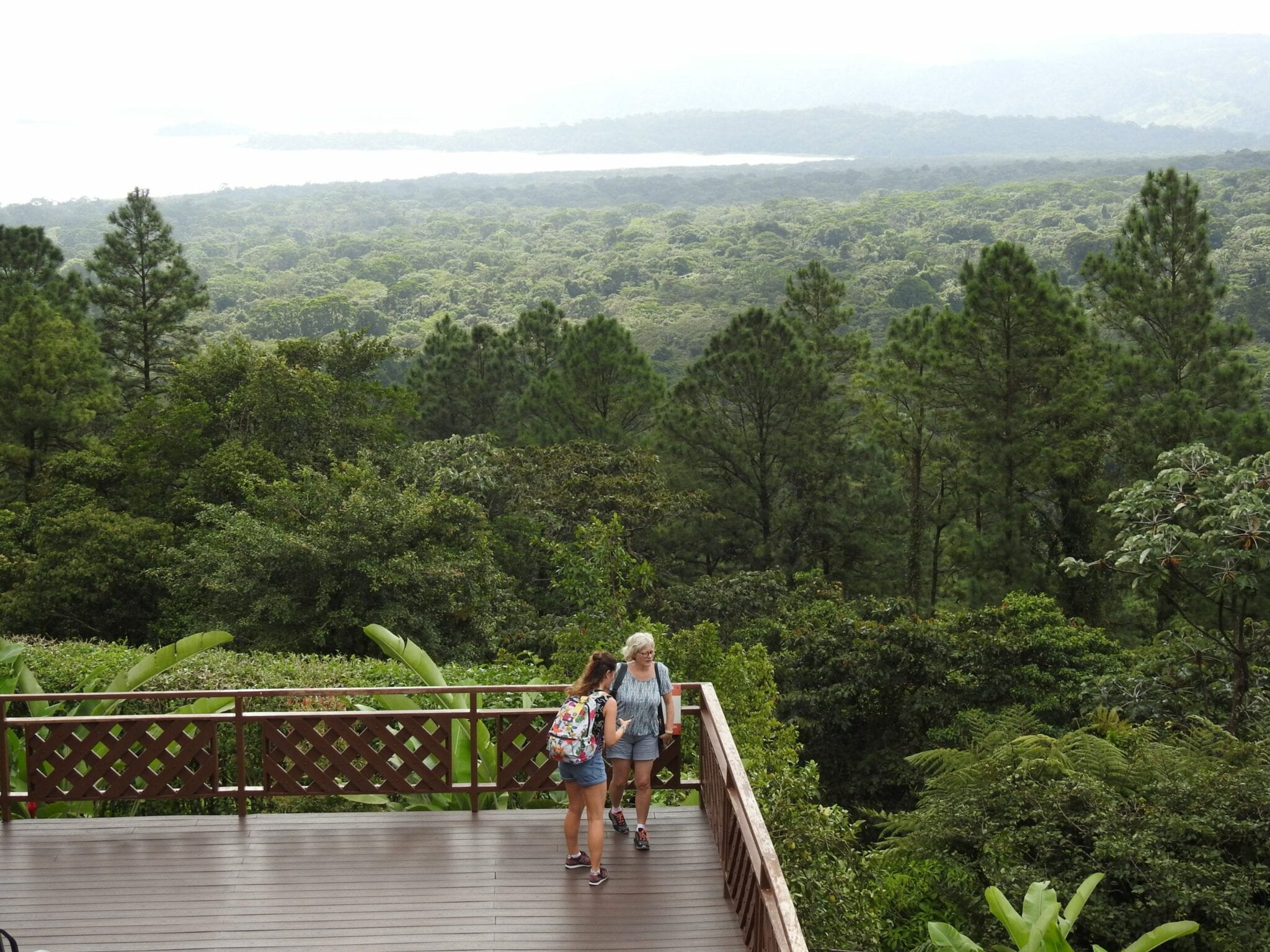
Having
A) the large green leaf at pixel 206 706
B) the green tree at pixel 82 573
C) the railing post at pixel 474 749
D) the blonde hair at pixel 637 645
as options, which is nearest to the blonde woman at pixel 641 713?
the blonde hair at pixel 637 645

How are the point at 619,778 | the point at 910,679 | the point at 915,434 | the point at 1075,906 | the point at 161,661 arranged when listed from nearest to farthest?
1. the point at 619,778
2. the point at 1075,906
3. the point at 161,661
4. the point at 910,679
5. the point at 915,434

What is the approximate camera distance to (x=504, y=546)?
23.6 metres

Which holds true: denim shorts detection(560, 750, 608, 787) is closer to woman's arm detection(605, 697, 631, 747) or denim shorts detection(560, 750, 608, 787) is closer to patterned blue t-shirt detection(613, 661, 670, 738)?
Result: woman's arm detection(605, 697, 631, 747)

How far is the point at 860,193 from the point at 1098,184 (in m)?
53.1

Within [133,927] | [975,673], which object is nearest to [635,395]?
[975,673]

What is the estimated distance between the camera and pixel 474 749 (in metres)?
7.14

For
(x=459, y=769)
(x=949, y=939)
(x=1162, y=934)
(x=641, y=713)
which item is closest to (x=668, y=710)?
(x=641, y=713)

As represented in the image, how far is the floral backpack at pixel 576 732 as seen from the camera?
6.38 m

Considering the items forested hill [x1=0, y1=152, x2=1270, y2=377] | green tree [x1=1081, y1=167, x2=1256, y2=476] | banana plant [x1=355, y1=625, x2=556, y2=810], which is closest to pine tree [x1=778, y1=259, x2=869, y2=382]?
green tree [x1=1081, y1=167, x2=1256, y2=476]

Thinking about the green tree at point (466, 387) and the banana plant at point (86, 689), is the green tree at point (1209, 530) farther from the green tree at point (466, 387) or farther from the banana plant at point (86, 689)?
the green tree at point (466, 387)

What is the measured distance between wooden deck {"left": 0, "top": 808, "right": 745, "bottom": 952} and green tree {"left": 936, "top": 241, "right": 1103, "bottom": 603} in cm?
1983

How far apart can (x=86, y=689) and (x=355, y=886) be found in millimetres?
4289

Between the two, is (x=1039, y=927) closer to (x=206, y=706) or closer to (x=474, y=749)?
Result: (x=474, y=749)

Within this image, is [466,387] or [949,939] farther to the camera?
[466,387]
